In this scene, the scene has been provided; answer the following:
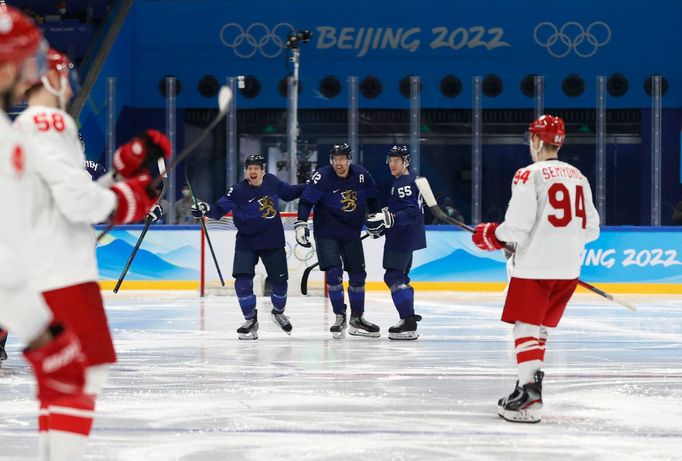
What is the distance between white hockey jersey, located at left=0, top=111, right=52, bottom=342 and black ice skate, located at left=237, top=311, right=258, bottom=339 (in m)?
5.07

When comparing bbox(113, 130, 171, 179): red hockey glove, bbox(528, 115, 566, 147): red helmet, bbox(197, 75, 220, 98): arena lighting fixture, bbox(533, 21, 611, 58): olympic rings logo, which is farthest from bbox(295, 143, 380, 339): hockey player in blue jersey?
bbox(533, 21, 611, 58): olympic rings logo

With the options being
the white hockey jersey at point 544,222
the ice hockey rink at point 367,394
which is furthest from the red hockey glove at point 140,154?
the white hockey jersey at point 544,222

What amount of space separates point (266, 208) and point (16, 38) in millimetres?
5216

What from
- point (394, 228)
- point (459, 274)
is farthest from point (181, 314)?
point (459, 274)

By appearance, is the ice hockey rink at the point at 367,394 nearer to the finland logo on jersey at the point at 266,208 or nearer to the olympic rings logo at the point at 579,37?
the finland logo on jersey at the point at 266,208

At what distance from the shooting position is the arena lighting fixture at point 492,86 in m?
16.2

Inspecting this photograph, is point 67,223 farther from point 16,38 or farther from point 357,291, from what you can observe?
point 357,291

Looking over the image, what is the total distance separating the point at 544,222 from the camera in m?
4.33

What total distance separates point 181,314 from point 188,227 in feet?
9.08

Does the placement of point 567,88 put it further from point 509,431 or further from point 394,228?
point 509,431

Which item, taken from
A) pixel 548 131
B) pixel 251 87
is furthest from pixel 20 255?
pixel 251 87

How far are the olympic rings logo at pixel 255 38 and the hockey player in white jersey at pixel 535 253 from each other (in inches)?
483

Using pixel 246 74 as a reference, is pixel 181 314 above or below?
below

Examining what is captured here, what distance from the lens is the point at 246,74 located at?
16391 mm
